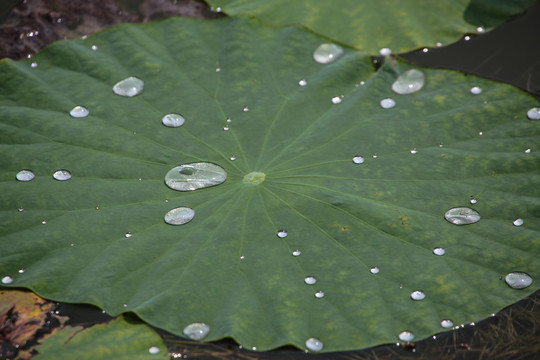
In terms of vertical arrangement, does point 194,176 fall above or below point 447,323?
above

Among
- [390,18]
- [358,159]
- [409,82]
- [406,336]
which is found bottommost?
[406,336]

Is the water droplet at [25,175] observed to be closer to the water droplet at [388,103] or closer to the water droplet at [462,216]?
the water droplet at [388,103]

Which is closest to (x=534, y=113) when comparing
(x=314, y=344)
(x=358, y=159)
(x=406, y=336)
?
(x=358, y=159)

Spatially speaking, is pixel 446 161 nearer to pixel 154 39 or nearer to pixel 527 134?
pixel 527 134

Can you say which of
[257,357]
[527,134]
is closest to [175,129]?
[257,357]

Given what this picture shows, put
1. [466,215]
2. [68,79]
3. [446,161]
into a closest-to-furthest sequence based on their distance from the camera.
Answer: [466,215]
[446,161]
[68,79]

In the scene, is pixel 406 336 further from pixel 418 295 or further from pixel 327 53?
pixel 327 53

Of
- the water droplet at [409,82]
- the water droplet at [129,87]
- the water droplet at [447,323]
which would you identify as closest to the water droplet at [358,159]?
the water droplet at [409,82]

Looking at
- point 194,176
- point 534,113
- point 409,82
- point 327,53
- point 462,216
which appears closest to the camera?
point 462,216
